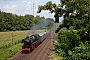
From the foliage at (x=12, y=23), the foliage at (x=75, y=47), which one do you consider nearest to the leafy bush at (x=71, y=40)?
the foliage at (x=75, y=47)

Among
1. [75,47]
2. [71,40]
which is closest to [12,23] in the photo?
[71,40]

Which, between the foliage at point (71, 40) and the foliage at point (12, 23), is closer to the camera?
the foliage at point (71, 40)

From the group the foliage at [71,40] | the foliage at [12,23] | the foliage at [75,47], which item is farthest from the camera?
the foliage at [12,23]

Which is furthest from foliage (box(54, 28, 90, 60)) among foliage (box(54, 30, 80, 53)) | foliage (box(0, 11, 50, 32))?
foliage (box(0, 11, 50, 32))

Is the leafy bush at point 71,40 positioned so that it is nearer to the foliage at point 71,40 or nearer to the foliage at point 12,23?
the foliage at point 71,40

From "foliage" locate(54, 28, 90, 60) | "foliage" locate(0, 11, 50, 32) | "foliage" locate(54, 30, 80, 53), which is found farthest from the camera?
"foliage" locate(0, 11, 50, 32)

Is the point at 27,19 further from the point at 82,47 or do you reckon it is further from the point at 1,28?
the point at 82,47

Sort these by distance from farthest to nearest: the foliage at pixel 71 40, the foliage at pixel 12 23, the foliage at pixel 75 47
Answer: the foliage at pixel 12 23 → the foliage at pixel 71 40 → the foliage at pixel 75 47

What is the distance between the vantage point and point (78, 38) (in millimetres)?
8766

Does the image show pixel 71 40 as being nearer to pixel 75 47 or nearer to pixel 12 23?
pixel 75 47

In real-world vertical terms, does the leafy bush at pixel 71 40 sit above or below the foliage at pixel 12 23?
above

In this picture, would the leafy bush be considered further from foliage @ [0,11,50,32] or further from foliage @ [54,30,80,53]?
foliage @ [0,11,50,32]

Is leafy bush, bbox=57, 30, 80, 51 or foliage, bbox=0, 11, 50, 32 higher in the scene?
leafy bush, bbox=57, 30, 80, 51

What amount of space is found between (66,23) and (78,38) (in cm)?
183
